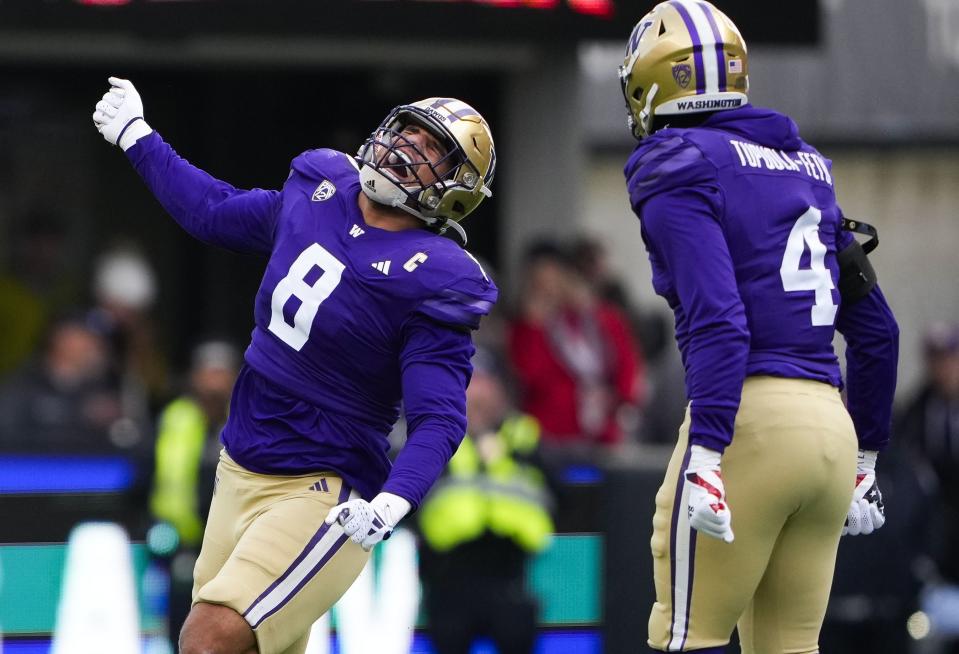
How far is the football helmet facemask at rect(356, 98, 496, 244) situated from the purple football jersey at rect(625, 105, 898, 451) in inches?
16.8

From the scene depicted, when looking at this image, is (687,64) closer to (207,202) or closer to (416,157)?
(416,157)

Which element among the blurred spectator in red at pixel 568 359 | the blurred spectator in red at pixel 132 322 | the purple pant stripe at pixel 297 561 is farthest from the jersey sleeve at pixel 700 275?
the blurred spectator in red at pixel 132 322

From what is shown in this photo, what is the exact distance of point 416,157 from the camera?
4.20 metres

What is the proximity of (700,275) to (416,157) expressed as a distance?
801 mm

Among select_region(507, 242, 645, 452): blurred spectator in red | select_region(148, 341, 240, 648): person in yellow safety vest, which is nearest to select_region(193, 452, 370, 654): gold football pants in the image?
select_region(148, 341, 240, 648): person in yellow safety vest

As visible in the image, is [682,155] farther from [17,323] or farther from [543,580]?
[17,323]

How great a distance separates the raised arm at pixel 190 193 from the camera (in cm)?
436

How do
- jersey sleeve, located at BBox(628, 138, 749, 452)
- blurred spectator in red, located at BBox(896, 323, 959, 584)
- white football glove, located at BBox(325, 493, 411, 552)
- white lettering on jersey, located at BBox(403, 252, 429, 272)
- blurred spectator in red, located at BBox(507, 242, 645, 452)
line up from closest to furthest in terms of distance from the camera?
white football glove, located at BBox(325, 493, 411, 552) → jersey sleeve, located at BBox(628, 138, 749, 452) → white lettering on jersey, located at BBox(403, 252, 429, 272) → blurred spectator in red, located at BBox(896, 323, 959, 584) → blurred spectator in red, located at BBox(507, 242, 645, 452)

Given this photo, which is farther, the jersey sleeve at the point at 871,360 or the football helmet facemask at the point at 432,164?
the jersey sleeve at the point at 871,360

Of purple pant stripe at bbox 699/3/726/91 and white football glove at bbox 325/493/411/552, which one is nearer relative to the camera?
white football glove at bbox 325/493/411/552

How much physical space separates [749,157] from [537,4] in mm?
4702

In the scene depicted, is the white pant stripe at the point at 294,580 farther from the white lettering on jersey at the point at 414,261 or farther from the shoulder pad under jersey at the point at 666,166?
the shoulder pad under jersey at the point at 666,166

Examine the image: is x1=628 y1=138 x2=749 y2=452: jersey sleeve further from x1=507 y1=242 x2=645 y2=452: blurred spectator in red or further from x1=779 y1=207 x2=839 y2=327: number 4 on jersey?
x1=507 y1=242 x2=645 y2=452: blurred spectator in red

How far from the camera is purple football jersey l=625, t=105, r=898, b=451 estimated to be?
386 cm
